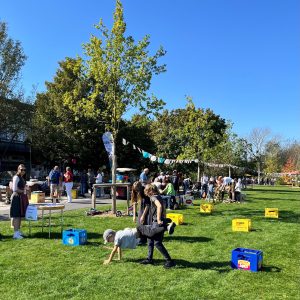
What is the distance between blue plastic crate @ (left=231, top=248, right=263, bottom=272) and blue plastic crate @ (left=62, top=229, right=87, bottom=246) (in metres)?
3.59

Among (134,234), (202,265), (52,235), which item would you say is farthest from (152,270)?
(52,235)

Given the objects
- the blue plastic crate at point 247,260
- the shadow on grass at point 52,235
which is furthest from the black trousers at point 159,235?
the shadow on grass at point 52,235

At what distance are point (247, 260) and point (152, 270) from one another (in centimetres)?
167

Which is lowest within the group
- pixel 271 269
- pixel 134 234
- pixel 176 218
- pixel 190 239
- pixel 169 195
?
pixel 271 269

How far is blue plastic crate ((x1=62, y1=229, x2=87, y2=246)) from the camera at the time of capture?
9133 mm

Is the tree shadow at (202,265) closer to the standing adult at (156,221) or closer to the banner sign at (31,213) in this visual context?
the standing adult at (156,221)

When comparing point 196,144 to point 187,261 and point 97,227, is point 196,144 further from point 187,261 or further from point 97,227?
point 187,261

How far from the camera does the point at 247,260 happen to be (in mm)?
7090

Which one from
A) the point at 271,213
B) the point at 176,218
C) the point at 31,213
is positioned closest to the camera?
the point at 31,213

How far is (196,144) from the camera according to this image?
3459 centimetres

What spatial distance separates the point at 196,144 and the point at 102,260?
1079 inches

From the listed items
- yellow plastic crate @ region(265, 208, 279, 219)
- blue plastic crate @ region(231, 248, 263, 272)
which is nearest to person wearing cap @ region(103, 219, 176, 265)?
blue plastic crate @ region(231, 248, 263, 272)

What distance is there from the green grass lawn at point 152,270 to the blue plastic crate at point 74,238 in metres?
0.18

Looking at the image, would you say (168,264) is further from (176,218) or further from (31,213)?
(176,218)
